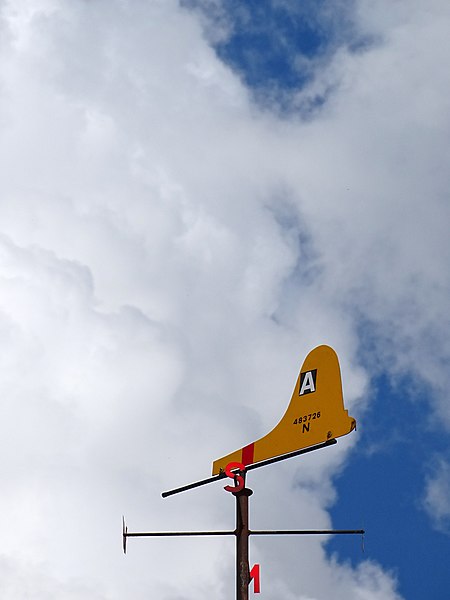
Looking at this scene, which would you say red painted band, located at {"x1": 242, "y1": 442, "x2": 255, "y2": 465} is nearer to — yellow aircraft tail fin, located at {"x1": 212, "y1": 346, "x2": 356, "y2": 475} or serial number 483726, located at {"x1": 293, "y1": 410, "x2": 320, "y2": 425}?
yellow aircraft tail fin, located at {"x1": 212, "y1": 346, "x2": 356, "y2": 475}

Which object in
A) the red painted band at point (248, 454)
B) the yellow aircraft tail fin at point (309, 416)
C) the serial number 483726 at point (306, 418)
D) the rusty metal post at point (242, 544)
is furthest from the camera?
the red painted band at point (248, 454)

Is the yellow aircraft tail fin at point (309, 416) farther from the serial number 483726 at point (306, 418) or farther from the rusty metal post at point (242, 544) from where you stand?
the rusty metal post at point (242, 544)

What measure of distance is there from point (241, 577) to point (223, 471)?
2311 millimetres

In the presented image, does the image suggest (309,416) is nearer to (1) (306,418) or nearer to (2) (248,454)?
(1) (306,418)

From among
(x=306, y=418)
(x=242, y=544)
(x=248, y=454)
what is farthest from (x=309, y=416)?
(x=242, y=544)

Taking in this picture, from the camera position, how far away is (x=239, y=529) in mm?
20172

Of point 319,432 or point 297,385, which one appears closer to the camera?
point 319,432

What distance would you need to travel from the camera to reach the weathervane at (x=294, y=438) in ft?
65.7

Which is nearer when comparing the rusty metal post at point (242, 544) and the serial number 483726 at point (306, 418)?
the rusty metal post at point (242, 544)

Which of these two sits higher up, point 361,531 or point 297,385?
point 297,385

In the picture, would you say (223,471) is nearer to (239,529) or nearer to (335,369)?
(239,529)

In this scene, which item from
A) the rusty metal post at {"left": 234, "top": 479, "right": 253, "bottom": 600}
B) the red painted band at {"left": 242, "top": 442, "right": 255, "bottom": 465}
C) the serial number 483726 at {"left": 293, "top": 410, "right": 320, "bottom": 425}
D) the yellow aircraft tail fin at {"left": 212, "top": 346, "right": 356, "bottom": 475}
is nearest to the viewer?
the rusty metal post at {"left": 234, "top": 479, "right": 253, "bottom": 600}

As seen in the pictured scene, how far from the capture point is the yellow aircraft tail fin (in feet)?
67.1

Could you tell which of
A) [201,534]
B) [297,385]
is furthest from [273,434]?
[201,534]
